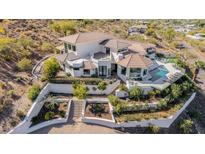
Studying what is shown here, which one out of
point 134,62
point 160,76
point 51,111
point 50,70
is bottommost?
point 51,111

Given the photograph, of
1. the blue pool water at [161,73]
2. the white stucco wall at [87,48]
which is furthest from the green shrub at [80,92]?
the blue pool water at [161,73]

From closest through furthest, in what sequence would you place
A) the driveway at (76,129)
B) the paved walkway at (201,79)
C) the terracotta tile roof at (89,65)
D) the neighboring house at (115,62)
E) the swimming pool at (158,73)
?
the driveway at (76,129) < the neighboring house at (115,62) < the terracotta tile roof at (89,65) < the swimming pool at (158,73) < the paved walkway at (201,79)

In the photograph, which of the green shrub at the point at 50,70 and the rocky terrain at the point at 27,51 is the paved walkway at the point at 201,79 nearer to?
the rocky terrain at the point at 27,51

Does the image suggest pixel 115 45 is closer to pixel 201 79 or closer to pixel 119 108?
pixel 119 108

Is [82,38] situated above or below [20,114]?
above

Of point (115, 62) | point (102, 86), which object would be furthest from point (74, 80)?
point (115, 62)
